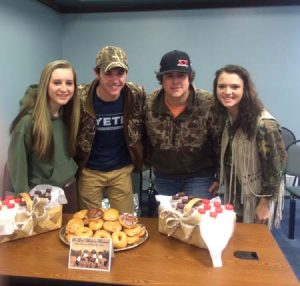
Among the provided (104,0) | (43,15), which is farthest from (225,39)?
(43,15)

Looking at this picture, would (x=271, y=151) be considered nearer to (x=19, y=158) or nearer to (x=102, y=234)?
(x=102, y=234)

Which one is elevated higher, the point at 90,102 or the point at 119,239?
the point at 90,102

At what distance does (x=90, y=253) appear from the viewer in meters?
1.26

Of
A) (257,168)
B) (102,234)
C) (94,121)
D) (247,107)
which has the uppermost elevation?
(247,107)

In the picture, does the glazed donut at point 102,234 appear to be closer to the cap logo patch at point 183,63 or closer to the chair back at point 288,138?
the cap logo patch at point 183,63

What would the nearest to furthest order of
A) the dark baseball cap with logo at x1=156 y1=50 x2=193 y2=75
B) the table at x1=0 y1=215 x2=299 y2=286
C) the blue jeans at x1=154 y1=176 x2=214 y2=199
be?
the table at x1=0 y1=215 x2=299 y2=286 < the dark baseball cap with logo at x1=156 y1=50 x2=193 y2=75 < the blue jeans at x1=154 y1=176 x2=214 y2=199

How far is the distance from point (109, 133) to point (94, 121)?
122 mm

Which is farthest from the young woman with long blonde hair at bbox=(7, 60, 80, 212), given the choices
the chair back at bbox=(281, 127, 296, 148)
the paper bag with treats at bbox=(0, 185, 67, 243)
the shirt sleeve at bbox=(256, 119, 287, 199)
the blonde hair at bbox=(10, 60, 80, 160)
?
the chair back at bbox=(281, 127, 296, 148)

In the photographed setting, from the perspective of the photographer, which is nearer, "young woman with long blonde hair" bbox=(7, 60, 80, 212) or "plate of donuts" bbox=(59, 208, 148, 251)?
"plate of donuts" bbox=(59, 208, 148, 251)

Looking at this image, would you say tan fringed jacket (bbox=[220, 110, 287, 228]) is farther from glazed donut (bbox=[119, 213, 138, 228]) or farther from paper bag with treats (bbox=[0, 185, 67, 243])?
paper bag with treats (bbox=[0, 185, 67, 243])

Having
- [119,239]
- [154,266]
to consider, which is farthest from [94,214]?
[154,266]

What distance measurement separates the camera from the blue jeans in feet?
6.93

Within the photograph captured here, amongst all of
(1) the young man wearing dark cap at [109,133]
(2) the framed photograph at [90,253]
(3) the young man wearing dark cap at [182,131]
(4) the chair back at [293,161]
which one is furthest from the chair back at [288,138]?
(2) the framed photograph at [90,253]

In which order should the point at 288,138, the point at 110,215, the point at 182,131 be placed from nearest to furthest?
the point at 110,215 → the point at 182,131 → the point at 288,138
